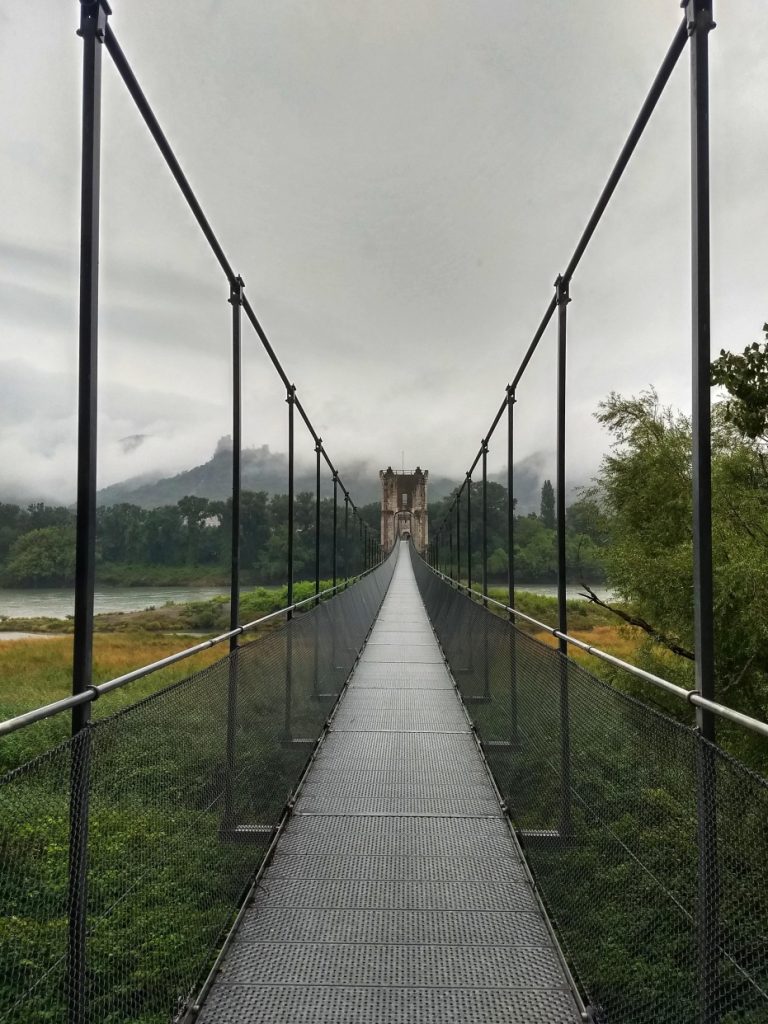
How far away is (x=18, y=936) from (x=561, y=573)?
275cm

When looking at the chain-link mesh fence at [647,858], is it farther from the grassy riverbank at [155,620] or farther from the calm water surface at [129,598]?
the calm water surface at [129,598]

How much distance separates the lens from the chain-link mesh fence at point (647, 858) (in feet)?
4.66

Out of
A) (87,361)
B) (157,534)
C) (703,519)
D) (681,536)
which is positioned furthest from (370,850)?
(157,534)

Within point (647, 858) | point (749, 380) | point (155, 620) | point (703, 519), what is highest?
point (749, 380)

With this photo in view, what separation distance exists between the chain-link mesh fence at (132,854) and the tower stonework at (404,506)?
7667 centimetres

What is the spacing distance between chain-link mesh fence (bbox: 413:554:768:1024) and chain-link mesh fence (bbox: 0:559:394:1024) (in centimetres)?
109

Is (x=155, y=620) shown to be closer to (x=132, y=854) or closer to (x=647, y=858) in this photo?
(x=132, y=854)

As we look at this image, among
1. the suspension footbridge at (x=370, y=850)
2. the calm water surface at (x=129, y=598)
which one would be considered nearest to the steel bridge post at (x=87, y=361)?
the suspension footbridge at (x=370, y=850)

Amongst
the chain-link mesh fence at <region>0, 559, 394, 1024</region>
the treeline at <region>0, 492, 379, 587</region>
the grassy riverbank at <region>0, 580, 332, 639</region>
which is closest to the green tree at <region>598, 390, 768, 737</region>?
the treeline at <region>0, 492, 379, 587</region>

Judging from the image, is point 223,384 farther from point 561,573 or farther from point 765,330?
point 765,330

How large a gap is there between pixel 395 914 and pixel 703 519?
1.67 m

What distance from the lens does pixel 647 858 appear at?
185cm

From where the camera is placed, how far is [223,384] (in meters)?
4.84

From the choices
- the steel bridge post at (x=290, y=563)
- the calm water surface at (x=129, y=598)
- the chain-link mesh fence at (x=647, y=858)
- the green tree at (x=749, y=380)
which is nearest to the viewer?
the chain-link mesh fence at (x=647, y=858)
